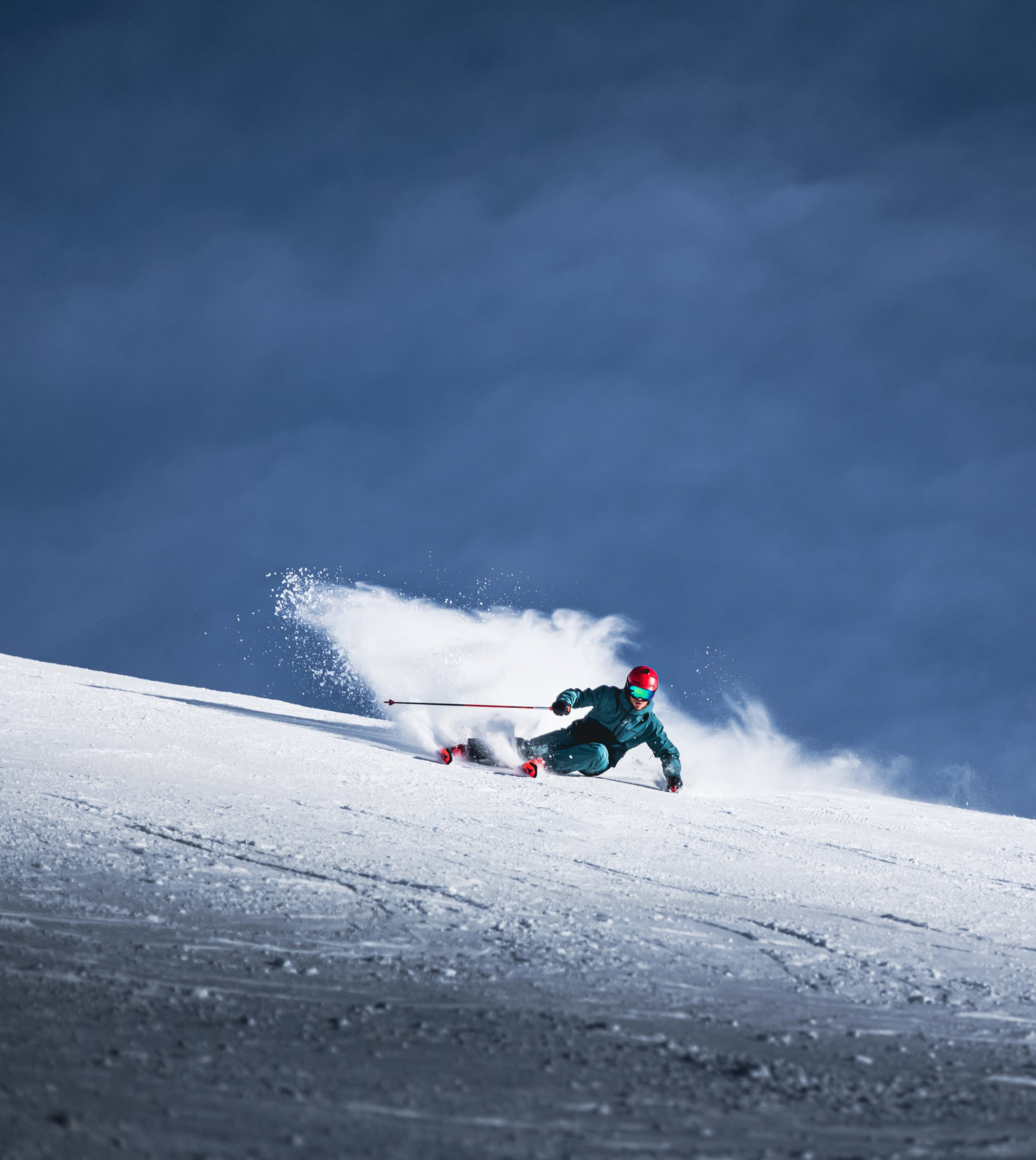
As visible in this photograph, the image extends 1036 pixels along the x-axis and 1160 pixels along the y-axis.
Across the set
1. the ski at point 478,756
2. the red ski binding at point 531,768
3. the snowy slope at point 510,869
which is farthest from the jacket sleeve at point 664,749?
the red ski binding at point 531,768

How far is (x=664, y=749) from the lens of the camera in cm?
934

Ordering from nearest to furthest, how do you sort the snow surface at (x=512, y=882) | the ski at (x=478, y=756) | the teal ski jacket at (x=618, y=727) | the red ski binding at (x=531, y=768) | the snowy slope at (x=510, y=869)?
the snow surface at (x=512, y=882) < the snowy slope at (x=510, y=869) < the red ski binding at (x=531, y=768) < the ski at (x=478, y=756) < the teal ski jacket at (x=618, y=727)

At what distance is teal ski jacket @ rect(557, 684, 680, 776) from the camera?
30.1 ft

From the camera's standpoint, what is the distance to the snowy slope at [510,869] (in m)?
3.42

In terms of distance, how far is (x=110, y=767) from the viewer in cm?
649

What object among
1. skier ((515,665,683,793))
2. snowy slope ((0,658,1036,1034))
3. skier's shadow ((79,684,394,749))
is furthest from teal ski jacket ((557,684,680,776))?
skier's shadow ((79,684,394,749))

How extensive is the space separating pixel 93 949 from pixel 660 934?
2152 millimetres

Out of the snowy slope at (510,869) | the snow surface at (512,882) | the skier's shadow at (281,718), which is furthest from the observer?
the skier's shadow at (281,718)

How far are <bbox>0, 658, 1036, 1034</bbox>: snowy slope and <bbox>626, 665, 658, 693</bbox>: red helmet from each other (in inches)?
40.1

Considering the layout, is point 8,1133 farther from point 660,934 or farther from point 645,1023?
point 660,934

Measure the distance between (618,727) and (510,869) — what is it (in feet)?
15.1

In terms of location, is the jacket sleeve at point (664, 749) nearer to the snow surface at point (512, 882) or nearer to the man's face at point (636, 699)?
the man's face at point (636, 699)

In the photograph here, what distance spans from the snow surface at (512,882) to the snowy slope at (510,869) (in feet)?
0.07

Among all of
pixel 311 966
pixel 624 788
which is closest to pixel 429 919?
pixel 311 966
